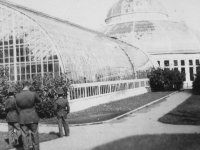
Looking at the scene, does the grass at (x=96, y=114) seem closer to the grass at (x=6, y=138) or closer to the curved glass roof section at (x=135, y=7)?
the grass at (x=6, y=138)

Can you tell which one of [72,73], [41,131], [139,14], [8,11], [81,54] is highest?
[139,14]

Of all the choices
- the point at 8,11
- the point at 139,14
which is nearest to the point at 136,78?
the point at 8,11

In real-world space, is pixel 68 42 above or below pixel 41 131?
above

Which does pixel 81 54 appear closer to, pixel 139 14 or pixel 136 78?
pixel 136 78

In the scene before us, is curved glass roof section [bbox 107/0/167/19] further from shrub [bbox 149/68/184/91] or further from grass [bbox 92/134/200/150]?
grass [bbox 92/134/200/150]

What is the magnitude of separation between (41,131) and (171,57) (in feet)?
139

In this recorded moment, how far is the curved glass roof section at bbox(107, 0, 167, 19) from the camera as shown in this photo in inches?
2527

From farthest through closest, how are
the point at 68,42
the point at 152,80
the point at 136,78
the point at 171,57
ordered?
the point at 171,57, the point at 152,80, the point at 136,78, the point at 68,42

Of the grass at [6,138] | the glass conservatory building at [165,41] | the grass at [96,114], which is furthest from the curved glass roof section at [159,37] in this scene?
the grass at [6,138]

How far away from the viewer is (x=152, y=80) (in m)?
37.6

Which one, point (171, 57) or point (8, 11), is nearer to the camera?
point (8, 11)

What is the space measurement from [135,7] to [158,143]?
194ft

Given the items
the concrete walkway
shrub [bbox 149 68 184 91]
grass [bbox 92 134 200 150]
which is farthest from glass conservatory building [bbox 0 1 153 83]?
shrub [bbox 149 68 184 91]

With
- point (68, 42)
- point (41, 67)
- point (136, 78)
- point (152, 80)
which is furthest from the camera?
point (152, 80)
